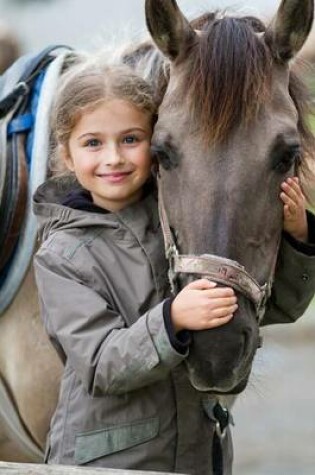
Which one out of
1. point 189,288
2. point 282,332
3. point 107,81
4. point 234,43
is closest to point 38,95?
point 107,81

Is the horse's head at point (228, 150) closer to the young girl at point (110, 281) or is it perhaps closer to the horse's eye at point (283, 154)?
the horse's eye at point (283, 154)

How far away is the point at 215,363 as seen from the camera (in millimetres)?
2406

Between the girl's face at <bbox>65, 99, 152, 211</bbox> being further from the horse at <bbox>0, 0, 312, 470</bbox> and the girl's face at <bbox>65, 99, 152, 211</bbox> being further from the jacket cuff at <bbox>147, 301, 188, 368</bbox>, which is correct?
the jacket cuff at <bbox>147, 301, 188, 368</bbox>

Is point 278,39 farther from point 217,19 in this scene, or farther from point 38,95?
point 38,95

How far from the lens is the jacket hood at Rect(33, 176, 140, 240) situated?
108 inches

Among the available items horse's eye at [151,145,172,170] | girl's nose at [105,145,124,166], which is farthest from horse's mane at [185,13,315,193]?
girl's nose at [105,145,124,166]

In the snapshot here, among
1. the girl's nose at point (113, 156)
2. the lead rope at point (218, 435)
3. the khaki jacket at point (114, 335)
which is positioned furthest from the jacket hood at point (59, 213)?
the lead rope at point (218, 435)

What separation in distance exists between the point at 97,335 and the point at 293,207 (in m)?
0.52

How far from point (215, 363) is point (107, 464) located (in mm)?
419

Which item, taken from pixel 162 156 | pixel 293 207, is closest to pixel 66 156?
pixel 162 156

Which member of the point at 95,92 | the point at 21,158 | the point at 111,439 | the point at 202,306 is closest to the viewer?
the point at 202,306

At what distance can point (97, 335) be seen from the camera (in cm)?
256

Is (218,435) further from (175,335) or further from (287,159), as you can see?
(287,159)

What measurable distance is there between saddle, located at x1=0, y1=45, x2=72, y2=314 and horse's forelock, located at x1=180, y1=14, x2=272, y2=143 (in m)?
0.78
